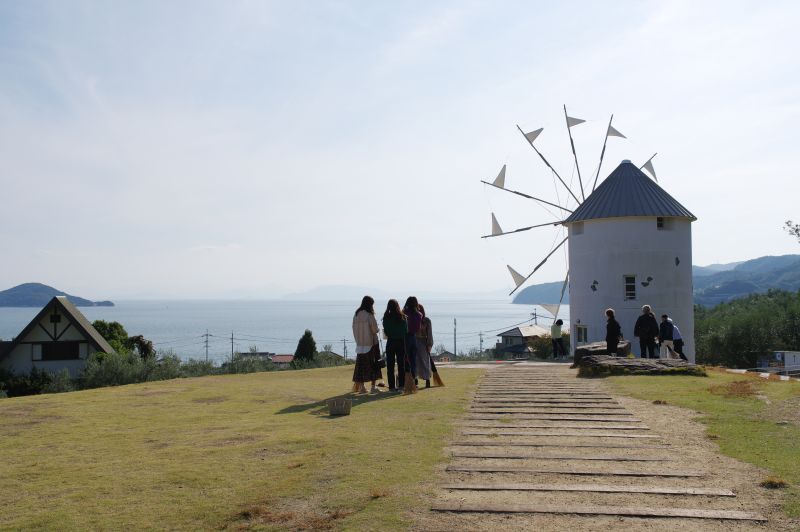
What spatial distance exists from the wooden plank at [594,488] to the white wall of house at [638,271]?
25.8 meters

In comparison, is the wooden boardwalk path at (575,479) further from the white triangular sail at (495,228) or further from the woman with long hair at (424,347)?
the white triangular sail at (495,228)

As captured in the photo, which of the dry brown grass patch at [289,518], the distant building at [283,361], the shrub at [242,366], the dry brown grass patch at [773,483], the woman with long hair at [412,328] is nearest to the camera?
the dry brown grass patch at [289,518]

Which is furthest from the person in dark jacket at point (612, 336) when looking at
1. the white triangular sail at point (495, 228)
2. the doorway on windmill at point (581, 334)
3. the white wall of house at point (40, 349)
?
the white wall of house at point (40, 349)

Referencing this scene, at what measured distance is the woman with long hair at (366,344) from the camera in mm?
14789

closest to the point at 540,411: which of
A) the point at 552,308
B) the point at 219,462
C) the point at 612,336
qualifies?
the point at 219,462

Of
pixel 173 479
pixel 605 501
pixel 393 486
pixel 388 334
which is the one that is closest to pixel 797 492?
pixel 605 501

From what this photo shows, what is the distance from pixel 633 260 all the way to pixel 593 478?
26262 millimetres

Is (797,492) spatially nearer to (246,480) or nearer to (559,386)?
(246,480)

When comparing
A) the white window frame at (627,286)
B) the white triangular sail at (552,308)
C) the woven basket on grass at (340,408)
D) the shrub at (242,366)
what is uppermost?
the white window frame at (627,286)

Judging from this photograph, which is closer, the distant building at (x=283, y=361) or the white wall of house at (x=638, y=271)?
the white wall of house at (x=638, y=271)

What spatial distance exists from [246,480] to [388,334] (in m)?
7.84

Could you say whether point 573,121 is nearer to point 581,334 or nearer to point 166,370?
point 581,334

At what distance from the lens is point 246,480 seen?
736cm

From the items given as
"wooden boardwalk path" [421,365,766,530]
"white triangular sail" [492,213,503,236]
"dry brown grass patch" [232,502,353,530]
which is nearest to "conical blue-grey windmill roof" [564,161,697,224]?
"white triangular sail" [492,213,503,236]
